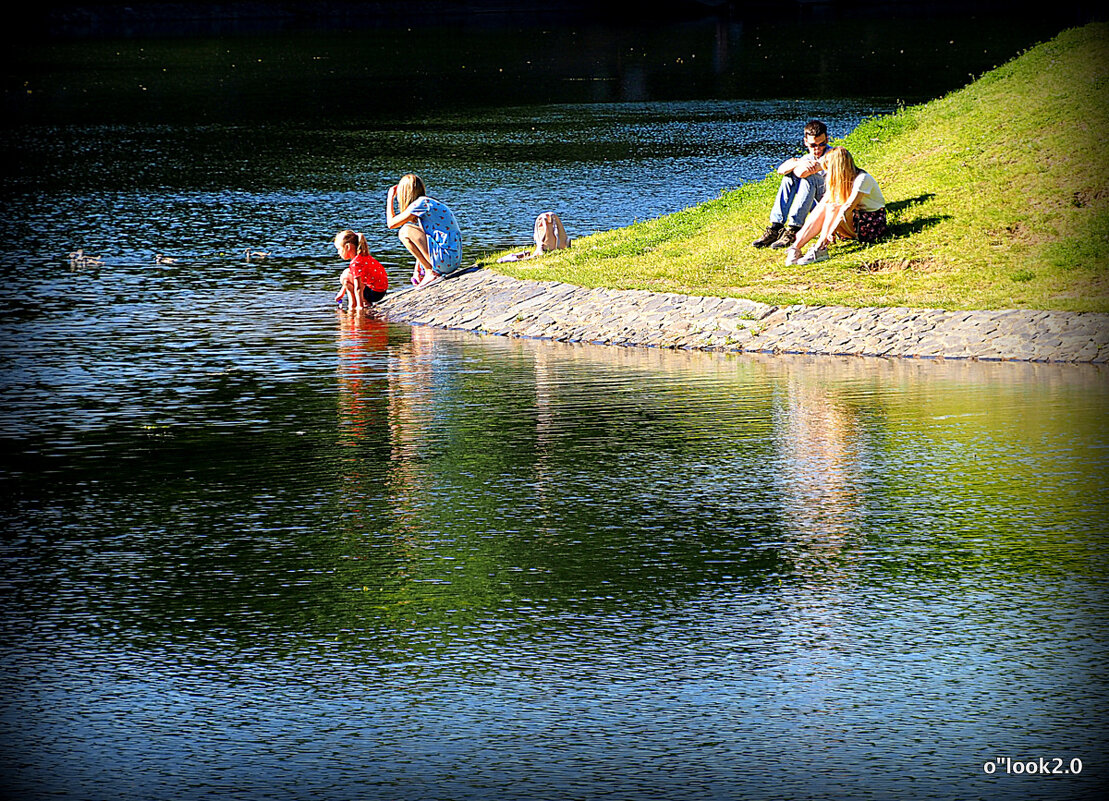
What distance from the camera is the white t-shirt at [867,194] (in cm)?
1766

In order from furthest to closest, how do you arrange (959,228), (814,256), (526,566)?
1. (959,228)
2. (814,256)
3. (526,566)

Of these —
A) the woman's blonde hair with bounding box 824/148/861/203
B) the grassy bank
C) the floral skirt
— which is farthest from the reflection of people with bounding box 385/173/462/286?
the floral skirt

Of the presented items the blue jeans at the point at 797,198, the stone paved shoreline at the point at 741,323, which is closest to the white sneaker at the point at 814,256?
the blue jeans at the point at 797,198

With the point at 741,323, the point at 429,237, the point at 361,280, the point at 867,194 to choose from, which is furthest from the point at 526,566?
the point at 429,237

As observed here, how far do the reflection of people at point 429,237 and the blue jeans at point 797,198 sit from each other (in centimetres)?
357

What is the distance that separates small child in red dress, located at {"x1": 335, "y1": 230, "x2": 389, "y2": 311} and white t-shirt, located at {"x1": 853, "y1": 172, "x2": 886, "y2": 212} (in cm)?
511

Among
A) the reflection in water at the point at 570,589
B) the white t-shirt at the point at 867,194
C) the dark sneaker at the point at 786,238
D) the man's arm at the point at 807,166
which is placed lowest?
the reflection in water at the point at 570,589

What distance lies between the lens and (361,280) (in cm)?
1786

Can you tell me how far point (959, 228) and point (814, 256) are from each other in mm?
1580

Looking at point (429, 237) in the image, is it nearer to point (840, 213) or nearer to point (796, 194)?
point (796, 194)

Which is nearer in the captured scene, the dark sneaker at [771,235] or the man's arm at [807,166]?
the man's arm at [807,166]

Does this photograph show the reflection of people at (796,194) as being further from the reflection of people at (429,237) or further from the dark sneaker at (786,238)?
the reflection of people at (429,237)

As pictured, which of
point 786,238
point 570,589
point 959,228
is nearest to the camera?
point 570,589

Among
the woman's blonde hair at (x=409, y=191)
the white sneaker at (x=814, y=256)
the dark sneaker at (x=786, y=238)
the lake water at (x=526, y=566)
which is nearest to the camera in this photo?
the lake water at (x=526, y=566)
